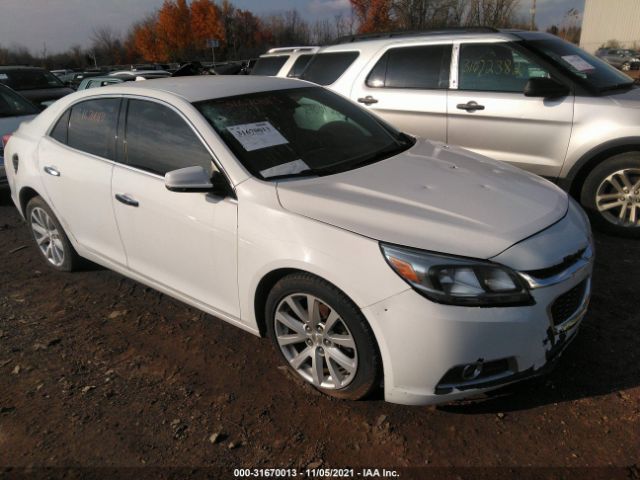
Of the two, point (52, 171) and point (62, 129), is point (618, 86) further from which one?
point (52, 171)

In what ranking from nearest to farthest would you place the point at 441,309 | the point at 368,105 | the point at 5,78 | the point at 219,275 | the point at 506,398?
the point at 441,309 → the point at 506,398 → the point at 219,275 → the point at 368,105 → the point at 5,78

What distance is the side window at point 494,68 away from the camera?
4.82m

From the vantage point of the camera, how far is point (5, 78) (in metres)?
11.5

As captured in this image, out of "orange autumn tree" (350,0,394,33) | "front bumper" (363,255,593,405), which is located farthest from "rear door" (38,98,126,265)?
"orange autumn tree" (350,0,394,33)

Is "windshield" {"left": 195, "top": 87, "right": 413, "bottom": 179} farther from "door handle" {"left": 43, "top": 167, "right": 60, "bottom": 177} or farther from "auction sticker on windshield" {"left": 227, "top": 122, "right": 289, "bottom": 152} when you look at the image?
"door handle" {"left": 43, "top": 167, "right": 60, "bottom": 177}

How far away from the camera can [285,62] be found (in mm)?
7238

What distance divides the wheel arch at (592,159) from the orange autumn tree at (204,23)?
6691 centimetres

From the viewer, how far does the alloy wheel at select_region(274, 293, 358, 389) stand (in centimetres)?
246

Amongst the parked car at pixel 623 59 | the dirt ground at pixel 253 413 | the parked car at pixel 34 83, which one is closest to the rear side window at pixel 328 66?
the dirt ground at pixel 253 413

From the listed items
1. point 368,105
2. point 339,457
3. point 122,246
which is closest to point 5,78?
point 368,105

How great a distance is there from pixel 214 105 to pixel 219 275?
3.44 ft

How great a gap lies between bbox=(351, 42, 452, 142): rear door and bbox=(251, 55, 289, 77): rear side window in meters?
2.06

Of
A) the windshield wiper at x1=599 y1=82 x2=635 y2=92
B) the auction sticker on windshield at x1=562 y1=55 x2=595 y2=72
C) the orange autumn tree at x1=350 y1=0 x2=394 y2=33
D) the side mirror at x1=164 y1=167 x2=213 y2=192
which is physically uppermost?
the orange autumn tree at x1=350 y1=0 x2=394 y2=33

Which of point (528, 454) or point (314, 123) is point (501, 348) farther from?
point (314, 123)
